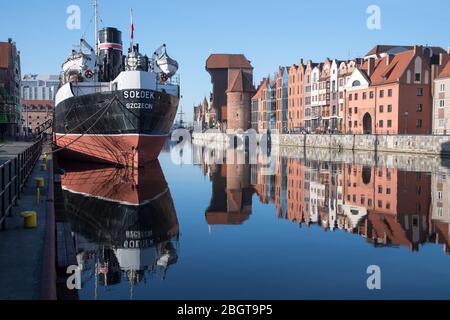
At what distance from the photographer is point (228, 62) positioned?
146 metres

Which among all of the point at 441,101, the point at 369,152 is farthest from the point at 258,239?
the point at 441,101

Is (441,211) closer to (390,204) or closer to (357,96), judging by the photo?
(390,204)

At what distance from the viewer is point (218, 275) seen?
10.5 meters

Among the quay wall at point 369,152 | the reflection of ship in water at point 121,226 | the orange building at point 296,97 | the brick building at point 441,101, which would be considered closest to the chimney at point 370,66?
the quay wall at point 369,152

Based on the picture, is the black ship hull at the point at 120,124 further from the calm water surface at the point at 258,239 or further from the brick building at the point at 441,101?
the brick building at the point at 441,101

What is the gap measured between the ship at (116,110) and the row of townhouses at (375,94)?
3629 cm

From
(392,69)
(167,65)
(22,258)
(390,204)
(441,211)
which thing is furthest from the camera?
(392,69)

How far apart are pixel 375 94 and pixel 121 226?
6039cm

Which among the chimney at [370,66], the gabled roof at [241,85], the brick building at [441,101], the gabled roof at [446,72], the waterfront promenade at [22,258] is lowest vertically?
the waterfront promenade at [22,258]

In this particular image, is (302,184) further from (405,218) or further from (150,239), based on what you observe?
(150,239)

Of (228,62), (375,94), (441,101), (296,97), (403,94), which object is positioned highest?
(228,62)

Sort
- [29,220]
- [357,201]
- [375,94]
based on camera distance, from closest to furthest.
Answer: [29,220] < [357,201] < [375,94]

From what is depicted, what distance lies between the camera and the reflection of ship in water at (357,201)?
51.2 ft
